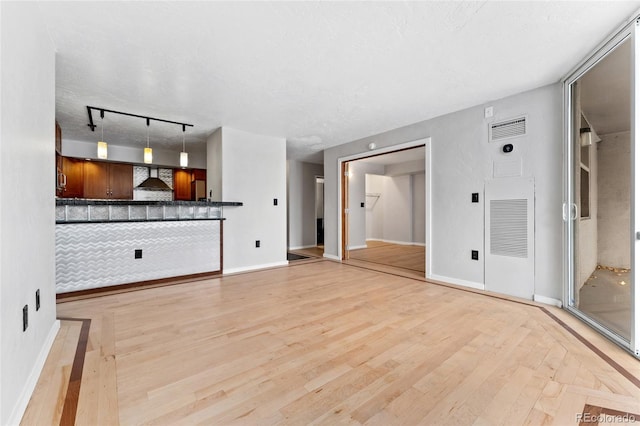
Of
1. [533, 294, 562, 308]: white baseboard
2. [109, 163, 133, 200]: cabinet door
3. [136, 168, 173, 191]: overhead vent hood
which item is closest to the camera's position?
[533, 294, 562, 308]: white baseboard

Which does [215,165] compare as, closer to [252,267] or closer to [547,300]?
[252,267]

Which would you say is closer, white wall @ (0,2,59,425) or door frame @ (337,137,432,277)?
white wall @ (0,2,59,425)

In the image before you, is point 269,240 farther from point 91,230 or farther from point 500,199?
point 500,199

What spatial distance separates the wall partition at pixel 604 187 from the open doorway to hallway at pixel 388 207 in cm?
290

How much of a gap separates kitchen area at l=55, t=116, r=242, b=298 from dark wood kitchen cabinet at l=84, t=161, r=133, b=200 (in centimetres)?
12

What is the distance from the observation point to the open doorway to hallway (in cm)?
690

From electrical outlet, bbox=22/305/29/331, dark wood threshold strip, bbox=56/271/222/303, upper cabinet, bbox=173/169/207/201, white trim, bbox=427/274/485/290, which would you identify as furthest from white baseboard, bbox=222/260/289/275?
electrical outlet, bbox=22/305/29/331

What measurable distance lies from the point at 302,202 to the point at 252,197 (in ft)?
9.04

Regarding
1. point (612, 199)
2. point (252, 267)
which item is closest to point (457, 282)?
point (612, 199)

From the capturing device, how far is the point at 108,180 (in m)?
5.62

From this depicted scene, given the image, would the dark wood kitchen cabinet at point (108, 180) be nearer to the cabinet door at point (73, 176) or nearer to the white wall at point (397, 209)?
the cabinet door at point (73, 176)

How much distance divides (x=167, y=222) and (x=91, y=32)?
2454mm

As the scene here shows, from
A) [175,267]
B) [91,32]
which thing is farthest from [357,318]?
[91,32]

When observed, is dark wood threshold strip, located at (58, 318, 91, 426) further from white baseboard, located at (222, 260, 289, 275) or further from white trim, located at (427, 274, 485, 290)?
white trim, located at (427, 274, 485, 290)
